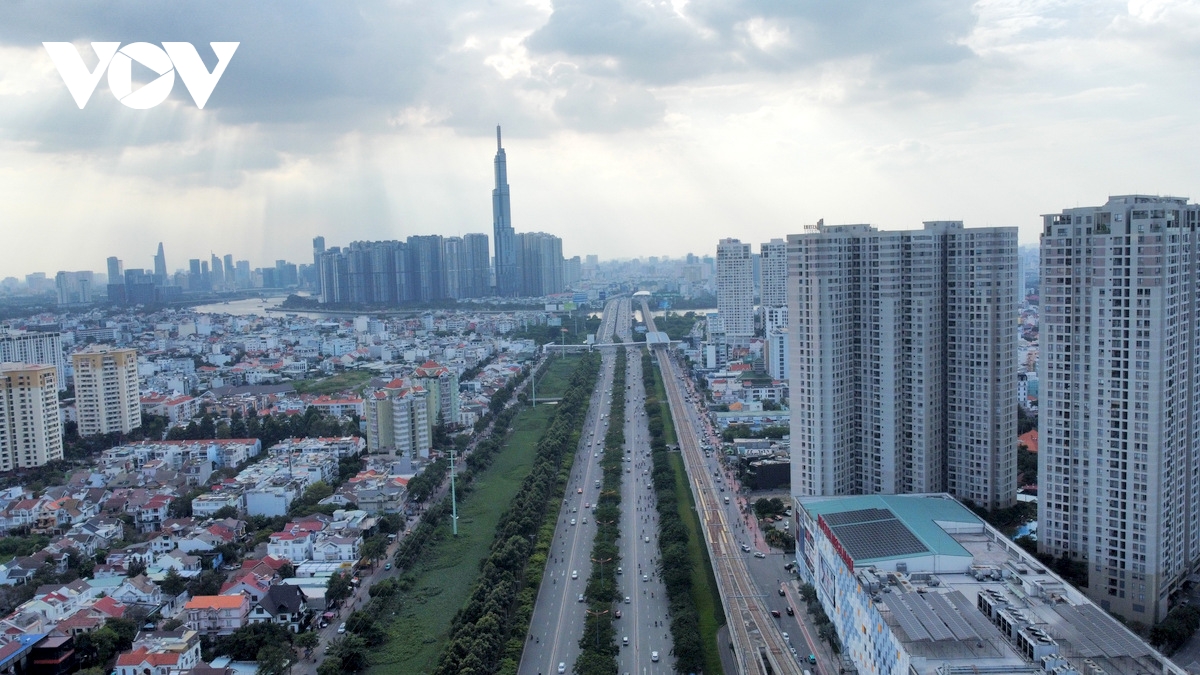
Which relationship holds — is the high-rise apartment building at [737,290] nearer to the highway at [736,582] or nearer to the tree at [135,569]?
the highway at [736,582]

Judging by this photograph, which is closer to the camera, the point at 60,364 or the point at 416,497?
the point at 416,497

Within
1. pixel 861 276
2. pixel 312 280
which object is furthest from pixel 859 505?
pixel 312 280

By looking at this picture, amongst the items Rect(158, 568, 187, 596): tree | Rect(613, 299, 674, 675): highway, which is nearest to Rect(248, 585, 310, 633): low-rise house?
Rect(158, 568, 187, 596): tree

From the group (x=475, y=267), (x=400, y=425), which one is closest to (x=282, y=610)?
(x=400, y=425)

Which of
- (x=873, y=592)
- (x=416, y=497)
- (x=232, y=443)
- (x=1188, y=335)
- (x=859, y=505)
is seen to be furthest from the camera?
(x=232, y=443)

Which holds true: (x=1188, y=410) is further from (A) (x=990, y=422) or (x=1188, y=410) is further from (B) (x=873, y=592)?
(B) (x=873, y=592)
